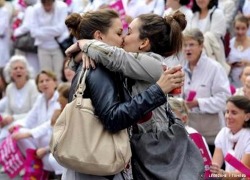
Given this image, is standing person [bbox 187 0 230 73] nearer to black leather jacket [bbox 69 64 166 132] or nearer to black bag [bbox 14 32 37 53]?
black bag [bbox 14 32 37 53]

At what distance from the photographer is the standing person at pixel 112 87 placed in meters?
4.01

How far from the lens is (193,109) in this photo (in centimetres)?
827

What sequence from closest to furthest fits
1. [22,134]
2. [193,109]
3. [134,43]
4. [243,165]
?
1. [134,43]
2. [243,165]
3. [193,109]
4. [22,134]

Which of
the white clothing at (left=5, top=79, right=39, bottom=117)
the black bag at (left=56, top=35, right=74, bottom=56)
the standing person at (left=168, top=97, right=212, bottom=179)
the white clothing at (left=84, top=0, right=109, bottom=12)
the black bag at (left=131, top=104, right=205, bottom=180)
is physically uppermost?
the black bag at (left=131, top=104, right=205, bottom=180)

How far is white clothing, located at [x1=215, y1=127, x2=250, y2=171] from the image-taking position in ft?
21.5

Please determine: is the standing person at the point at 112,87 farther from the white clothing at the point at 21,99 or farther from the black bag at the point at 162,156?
the white clothing at the point at 21,99

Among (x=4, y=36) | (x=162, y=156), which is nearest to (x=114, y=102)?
(x=162, y=156)

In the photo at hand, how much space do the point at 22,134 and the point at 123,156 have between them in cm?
526

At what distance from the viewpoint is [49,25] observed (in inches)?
448

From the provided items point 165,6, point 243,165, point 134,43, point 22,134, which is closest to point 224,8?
point 165,6

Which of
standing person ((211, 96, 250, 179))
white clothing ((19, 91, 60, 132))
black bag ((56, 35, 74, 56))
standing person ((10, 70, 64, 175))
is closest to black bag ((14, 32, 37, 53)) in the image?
black bag ((56, 35, 74, 56))

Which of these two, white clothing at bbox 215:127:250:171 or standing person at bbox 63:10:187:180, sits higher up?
standing person at bbox 63:10:187:180

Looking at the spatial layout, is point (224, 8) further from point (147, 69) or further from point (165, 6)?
point (147, 69)

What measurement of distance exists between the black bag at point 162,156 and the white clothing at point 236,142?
2217 millimetres
